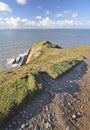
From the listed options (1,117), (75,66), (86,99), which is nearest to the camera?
(1,117)

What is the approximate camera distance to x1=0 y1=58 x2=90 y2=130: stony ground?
8461mm

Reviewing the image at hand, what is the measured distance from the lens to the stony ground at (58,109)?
8.46m

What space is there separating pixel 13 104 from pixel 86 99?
472cm

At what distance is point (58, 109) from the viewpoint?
381 inches

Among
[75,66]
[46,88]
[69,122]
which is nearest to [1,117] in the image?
[69,122]

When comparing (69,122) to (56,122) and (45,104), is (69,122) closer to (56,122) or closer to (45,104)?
(56,122)

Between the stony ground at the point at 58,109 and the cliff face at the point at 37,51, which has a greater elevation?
the stony ground at the point at 58,109

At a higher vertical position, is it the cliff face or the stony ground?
the stony ground

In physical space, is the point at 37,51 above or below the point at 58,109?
below

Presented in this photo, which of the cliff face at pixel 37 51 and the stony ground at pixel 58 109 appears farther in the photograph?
the cliff face at pixel 37 51

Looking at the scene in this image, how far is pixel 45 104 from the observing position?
32.5 ft

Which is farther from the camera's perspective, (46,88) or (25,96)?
(46,88)

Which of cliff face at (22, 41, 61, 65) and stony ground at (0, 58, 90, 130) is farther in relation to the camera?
cliff face at (22, 41, 61, 65)

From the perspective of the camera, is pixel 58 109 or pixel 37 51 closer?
pixel 58 109
